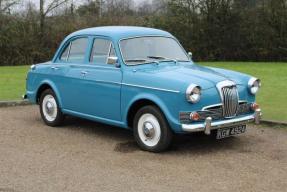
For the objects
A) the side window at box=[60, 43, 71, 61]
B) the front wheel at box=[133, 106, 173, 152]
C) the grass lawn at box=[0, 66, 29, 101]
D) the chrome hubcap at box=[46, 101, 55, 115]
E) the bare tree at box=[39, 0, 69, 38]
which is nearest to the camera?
the front wheel at box=[133, 106, 173, 152]

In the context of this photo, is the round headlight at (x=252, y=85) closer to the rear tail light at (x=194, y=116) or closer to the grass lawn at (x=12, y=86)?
the rear tail light at (x=194, y=116)

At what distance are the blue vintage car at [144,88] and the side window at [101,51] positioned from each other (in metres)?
0.02

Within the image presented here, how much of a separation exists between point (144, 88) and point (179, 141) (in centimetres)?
124

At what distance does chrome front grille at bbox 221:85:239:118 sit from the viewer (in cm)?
746

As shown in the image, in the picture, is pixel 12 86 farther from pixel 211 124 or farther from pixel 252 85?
pixel 211 124

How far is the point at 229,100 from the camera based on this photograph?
752 centimetres

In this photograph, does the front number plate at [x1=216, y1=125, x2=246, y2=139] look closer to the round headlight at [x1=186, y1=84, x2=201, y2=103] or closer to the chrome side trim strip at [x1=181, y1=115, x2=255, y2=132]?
the chrome side trim strip at [x1=181, y1=115, x2=255, y2=132]

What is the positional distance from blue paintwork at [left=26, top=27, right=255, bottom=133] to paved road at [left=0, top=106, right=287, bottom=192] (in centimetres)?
48

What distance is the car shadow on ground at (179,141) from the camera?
7805 mm

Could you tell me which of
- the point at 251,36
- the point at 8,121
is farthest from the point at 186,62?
the point at 251,36

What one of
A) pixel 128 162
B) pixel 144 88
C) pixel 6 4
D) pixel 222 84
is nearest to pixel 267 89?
pixel 222 84

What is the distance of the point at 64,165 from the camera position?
272 inches

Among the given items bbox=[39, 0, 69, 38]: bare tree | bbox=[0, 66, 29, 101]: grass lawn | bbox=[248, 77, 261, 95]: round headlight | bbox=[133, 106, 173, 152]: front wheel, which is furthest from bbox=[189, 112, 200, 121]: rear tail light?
bbox=[39, 0, 69, 38]: bare tree

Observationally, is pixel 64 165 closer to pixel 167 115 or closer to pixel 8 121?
pixel 167 115
